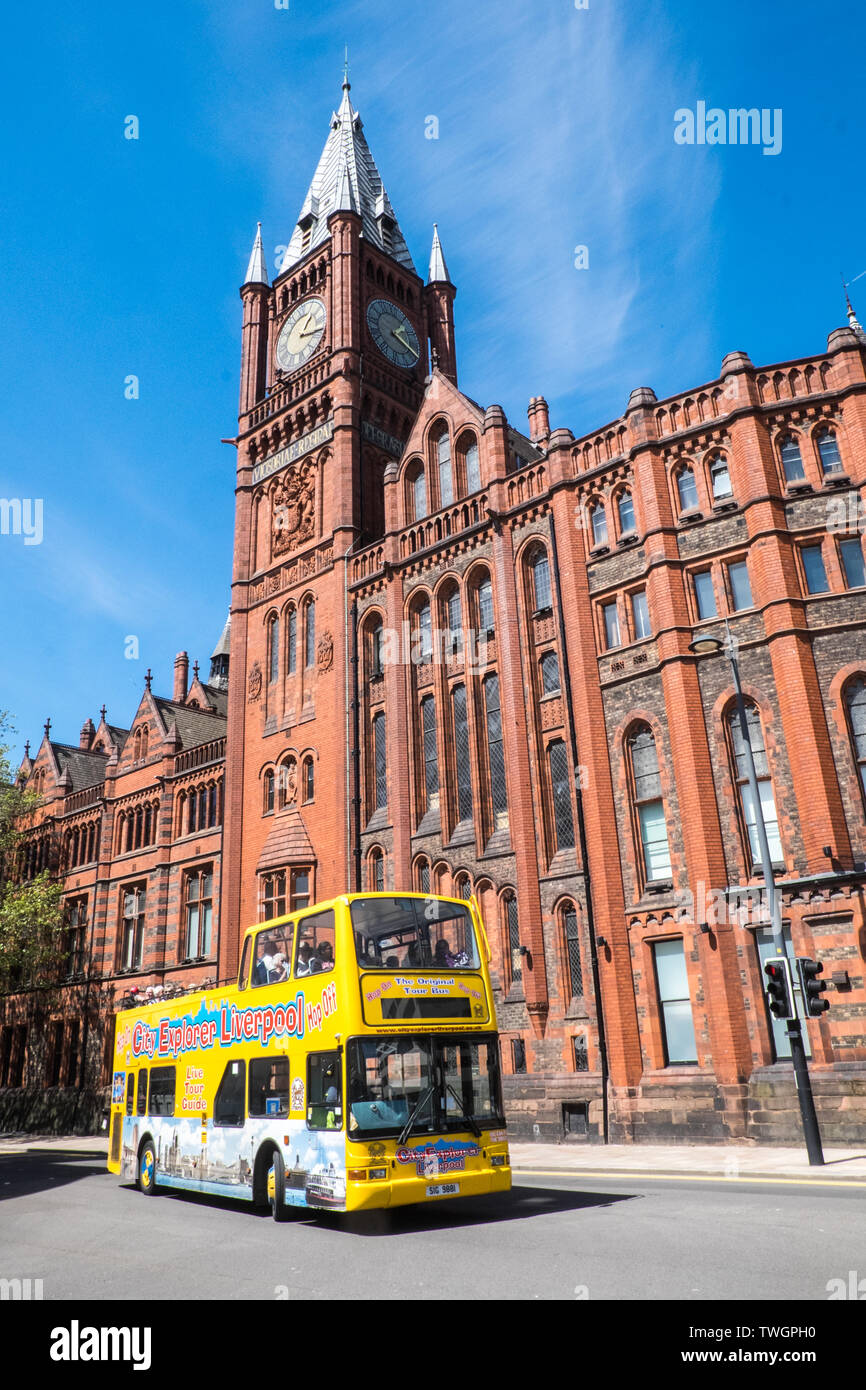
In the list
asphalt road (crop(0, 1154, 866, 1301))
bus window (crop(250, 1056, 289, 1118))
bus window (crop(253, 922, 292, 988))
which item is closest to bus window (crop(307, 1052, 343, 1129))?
bus window (crop(250, 1056, 289, 1118))

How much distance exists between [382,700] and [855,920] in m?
17.2

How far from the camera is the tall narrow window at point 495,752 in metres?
28.3

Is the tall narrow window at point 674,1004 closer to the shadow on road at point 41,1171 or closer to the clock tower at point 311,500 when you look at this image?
the clock tower at point 311,500

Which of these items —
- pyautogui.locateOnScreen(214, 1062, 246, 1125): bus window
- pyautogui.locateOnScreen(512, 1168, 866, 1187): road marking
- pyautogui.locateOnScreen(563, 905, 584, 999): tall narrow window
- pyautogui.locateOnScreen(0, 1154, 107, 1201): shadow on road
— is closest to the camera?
pyautogui.locateOnScreen(512, 1168, 866, 1187): road marking

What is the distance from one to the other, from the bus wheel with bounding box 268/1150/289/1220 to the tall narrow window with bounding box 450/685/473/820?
16276 millimetres

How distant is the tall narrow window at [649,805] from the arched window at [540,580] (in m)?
5.45

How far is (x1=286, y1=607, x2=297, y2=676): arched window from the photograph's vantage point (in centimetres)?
3716

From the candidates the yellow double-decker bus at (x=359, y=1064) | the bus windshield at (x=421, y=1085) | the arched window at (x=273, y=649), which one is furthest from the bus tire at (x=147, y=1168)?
the arched window at (x=273, y=649)

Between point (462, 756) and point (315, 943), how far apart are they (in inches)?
668

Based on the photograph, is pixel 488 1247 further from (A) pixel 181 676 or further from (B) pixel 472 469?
(A) pixel 181 676

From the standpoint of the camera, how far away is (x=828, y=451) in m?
24.1

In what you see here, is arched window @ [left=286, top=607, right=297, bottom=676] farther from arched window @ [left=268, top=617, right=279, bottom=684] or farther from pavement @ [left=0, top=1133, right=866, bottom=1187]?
pavement @ [left=0, top=1133, right=866, bottom=1187]

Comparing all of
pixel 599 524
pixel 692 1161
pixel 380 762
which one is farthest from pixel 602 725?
pixel 692 1161

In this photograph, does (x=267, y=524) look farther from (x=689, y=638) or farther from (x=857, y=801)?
(x=857, y=801)
